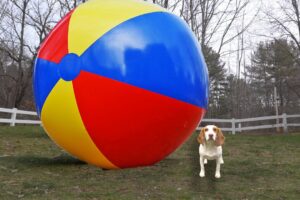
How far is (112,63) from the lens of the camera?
4684 mm

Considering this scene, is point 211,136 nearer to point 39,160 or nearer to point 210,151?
point 210,151

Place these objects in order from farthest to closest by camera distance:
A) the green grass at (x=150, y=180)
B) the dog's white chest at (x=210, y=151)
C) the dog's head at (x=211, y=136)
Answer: the dog's white chest at (x=210, y=151)
the dog's head at (x=211, y=136)
the green grass at (x=150, y=180)

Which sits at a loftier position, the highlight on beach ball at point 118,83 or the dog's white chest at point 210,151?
the highlight on beach ball at point 118,83

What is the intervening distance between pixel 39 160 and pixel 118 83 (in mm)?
2990

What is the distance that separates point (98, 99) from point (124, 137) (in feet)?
1.84

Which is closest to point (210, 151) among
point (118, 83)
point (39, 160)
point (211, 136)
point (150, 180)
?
point (211, 136)

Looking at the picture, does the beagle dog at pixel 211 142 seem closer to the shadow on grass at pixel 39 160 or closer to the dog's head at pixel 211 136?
the dog's head at pixel 211 136

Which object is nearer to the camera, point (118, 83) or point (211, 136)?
point (118, 83)

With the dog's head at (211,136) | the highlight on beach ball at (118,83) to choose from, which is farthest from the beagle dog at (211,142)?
the highlight on beach ball at (118,83)

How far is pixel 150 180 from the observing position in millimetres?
5246

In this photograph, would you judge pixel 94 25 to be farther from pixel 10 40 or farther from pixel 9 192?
pixel 10 40

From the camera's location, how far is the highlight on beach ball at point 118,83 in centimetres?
469

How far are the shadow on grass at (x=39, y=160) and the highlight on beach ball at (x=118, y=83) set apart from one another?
1.40 metres

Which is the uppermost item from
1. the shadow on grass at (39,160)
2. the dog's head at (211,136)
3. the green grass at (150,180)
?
the dog's head at (211,136)
